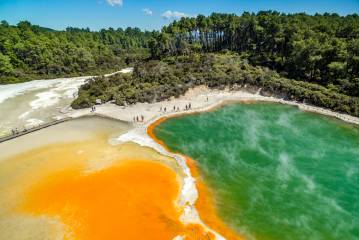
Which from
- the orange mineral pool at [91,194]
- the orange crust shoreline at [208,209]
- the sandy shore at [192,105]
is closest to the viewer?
the orange crust shoreline at [208,209]

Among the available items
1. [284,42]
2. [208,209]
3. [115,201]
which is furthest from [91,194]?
[284,42]

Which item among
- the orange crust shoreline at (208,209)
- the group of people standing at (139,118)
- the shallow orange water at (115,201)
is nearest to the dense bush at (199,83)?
the group of people standing at (139,118)

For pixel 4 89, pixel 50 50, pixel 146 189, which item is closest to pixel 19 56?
pixel 50 50

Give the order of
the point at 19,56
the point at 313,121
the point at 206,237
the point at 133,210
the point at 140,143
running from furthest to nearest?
the point at 19,56 < the point at 313,121 < the point at 140,143 < the point at 133,210 < the point at 206,237

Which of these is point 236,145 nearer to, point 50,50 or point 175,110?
point 175,110

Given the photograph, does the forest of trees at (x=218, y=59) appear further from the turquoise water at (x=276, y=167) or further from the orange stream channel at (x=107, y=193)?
the orange stream channel at (x=107, y=193)

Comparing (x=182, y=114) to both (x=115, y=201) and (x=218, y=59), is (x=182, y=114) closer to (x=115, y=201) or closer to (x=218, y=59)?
(x=115, y=201)
